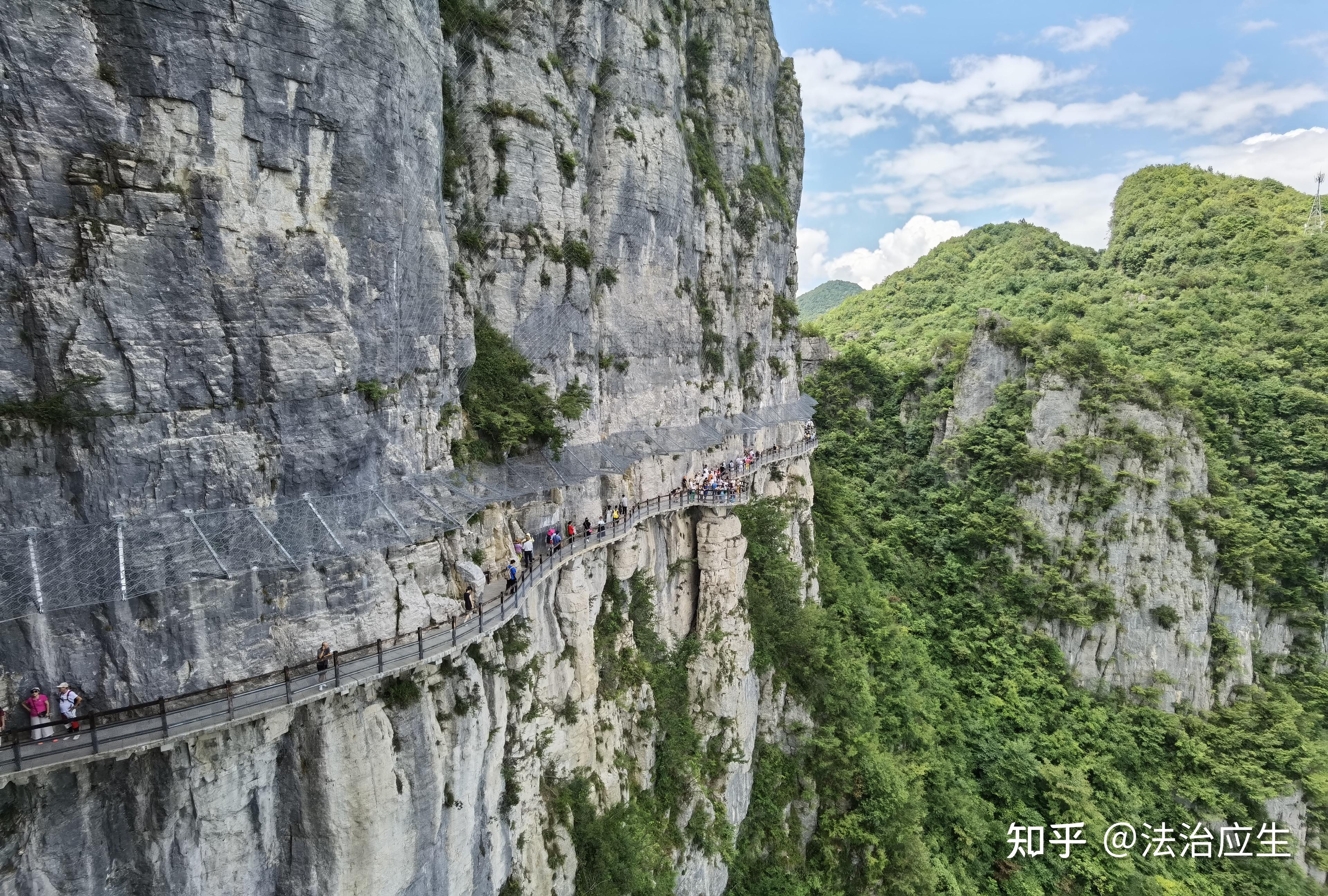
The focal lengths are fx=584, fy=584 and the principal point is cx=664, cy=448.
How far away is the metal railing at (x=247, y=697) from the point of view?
8805 mm

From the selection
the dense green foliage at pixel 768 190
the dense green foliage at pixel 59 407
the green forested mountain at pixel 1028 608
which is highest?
the dense green foliage at pixel 768 190

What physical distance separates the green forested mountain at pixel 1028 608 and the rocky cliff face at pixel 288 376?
42.9 feet

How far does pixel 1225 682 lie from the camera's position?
36000 mm

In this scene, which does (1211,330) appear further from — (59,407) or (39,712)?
(39,712)

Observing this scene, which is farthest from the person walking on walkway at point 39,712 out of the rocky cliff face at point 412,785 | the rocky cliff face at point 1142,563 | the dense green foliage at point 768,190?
the rocky cliff face at point 1142,563

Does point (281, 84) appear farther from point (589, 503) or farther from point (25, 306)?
point (589, 503)

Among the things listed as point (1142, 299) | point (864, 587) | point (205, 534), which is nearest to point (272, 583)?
point (205, 534)

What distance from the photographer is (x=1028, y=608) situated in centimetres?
3816

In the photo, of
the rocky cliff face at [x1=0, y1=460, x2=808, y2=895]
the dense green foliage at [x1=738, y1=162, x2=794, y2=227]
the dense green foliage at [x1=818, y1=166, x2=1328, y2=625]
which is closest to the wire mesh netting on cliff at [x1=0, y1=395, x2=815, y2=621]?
the rocky cliff face at [x1=0, y1=460, x2=808, y2=895]

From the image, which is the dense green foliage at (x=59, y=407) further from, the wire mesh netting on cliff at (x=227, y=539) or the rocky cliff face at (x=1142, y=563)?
the rocky cliff face at (x=1142, y=563)

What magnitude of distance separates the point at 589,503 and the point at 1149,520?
3757cm

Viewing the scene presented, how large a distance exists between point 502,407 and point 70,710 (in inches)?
448

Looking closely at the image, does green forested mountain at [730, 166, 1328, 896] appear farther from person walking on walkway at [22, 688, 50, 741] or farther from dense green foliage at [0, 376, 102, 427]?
dense green foliage at [0, 376, 102, 427]

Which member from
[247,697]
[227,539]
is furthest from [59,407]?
[247,697]
